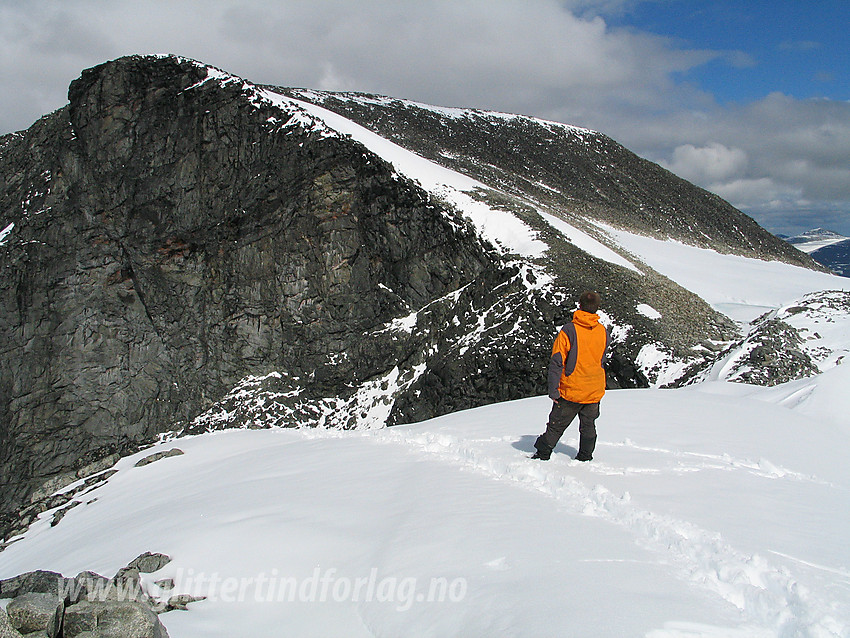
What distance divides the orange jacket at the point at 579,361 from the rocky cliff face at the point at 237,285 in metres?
9.92

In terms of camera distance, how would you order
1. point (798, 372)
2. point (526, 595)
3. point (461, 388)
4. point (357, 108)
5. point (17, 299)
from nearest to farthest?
point (526, 595)
point (798, 372)
point (461, 388)
point (17, 299)
point (357, 108)

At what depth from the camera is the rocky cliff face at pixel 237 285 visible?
61.2 feet

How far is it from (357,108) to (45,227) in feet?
89.0

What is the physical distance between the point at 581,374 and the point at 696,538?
8.36 ft

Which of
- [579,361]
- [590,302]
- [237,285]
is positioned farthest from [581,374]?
[237,285]

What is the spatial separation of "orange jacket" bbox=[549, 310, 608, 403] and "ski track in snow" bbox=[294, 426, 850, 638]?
89cm

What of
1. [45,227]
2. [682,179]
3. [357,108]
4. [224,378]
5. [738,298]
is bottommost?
[224,378]

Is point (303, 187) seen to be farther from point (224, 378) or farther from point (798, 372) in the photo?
point (798, 372)

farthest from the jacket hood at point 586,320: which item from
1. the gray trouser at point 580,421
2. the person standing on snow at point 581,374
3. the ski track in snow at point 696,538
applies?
the ski track in snow at point 696,538

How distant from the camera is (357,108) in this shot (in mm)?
45438

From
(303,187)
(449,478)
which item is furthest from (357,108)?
(449,478)

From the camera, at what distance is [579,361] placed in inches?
257

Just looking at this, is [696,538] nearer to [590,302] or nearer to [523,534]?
[523,534]

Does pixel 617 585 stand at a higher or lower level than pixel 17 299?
lower
